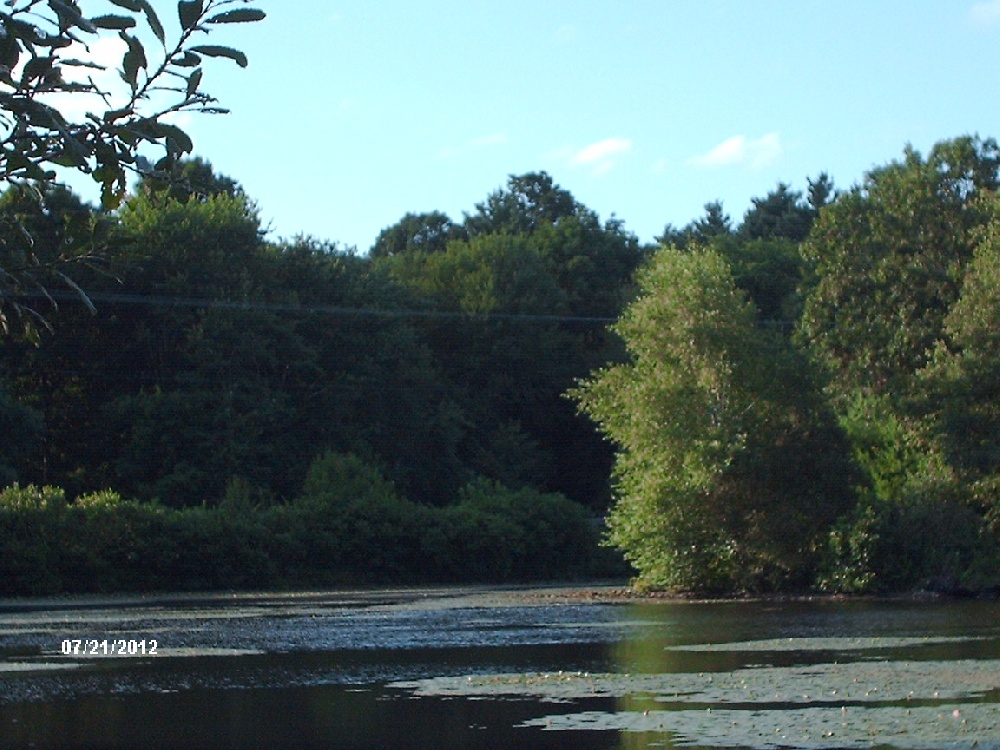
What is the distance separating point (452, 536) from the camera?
2176 inches

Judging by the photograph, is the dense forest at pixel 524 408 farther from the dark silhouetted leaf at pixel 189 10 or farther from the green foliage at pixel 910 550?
the dark silhouetted leaf at pixel 189 10

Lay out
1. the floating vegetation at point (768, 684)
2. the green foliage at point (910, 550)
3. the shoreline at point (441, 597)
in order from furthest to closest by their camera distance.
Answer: the shoreline at point (441, 597)
the green foliage at point (910, 550)
the floating vegetation at point (768, 684)

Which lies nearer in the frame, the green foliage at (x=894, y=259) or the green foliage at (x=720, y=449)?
the green foliage at (x=720, y=449)

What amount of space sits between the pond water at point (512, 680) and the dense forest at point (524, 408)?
6746 mm

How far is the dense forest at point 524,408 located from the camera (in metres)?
41.2

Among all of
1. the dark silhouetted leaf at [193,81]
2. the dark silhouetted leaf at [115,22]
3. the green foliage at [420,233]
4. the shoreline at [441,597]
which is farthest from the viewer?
the green foliage at [420,233]

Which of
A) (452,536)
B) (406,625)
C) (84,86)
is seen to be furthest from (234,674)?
(452,536)

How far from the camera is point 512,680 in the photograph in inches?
741

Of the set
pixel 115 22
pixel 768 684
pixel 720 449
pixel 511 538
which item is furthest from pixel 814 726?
pixel 511 538

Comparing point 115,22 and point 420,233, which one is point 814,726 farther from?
point 420,233

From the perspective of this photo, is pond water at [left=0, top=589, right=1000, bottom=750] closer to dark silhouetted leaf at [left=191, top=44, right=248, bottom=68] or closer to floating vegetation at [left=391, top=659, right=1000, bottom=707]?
floating vegetation at [left=391, top=659, right=1000, bottom=707]

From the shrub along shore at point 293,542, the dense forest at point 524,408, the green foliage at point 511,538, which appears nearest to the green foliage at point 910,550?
the dense forest at point 524,408

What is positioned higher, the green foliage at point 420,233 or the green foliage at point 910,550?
the green foliage at point 420,233

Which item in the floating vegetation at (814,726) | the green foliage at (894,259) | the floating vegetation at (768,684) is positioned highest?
the green foliage at (894,259)
